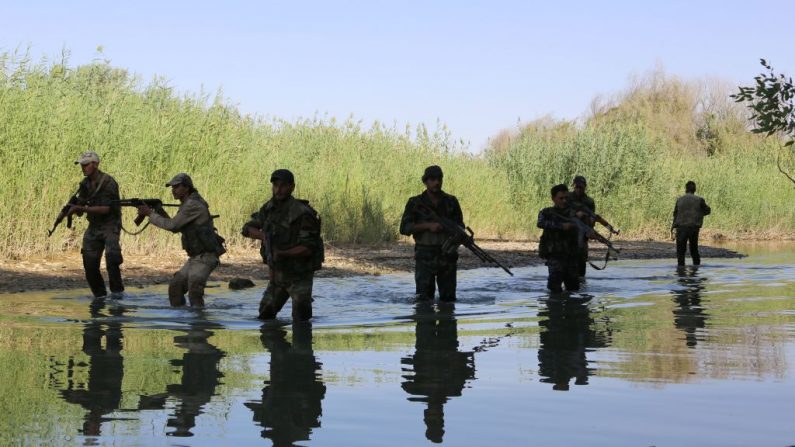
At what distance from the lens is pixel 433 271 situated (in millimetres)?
13359

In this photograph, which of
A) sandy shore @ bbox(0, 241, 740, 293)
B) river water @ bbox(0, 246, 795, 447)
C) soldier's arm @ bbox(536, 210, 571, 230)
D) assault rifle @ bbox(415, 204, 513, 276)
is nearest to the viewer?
river water @ bbox(0, 246, 795, 447)

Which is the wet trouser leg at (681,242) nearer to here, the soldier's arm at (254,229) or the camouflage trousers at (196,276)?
the camouflage trousers at (196,276)

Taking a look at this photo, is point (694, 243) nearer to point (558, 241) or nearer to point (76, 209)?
point (558, 241)

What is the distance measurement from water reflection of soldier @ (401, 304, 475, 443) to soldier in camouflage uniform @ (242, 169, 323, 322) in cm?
119

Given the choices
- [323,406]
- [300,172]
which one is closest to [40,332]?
→ [323,406]

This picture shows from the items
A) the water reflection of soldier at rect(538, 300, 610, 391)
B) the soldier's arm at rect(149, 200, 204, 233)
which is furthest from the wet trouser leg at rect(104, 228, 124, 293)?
the water reflection of soldier at rect(538, 300, 610, 391)

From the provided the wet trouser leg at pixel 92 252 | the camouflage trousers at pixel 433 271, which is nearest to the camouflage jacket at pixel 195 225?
the wet trouser leg at pixel 92 252

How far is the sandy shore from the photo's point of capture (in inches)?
641

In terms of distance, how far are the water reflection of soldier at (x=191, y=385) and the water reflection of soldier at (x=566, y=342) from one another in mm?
2239

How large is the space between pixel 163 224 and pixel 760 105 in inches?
260

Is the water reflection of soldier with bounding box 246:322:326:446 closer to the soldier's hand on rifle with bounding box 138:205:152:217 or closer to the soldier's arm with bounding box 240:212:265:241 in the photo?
the soldier's arm with bounding box 240:212:265:241

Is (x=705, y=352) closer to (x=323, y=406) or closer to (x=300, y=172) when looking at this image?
(x=323, y=406)

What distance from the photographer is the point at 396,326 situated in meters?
11.8

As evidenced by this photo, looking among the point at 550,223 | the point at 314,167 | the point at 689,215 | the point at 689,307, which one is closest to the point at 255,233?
the point at 550,223
